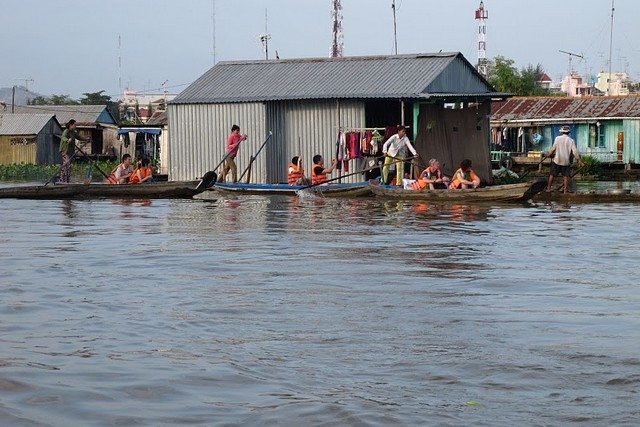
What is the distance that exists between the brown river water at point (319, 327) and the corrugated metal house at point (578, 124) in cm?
1928

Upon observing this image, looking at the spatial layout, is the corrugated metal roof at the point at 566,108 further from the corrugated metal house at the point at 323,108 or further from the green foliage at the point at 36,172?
the green foliage at the point at 36,172

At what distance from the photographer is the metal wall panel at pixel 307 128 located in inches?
877

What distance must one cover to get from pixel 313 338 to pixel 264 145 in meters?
16.6

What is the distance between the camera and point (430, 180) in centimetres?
1841

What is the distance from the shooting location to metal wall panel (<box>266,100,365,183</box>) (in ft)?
73.1

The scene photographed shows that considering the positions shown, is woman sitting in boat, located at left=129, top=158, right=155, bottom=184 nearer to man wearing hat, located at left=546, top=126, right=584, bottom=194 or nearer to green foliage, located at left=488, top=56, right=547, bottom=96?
man wearing hat, located at left=546, top=126, right=584, bottom=194

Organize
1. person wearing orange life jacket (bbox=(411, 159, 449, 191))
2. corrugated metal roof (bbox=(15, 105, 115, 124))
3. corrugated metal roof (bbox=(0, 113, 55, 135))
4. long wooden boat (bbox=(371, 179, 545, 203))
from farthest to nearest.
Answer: corrugated metal roof (bbox=(15, 105, 115, 124)), corrugated metal roof (bbox=(0, 113, 55, 135)), person wearing orange life jacket (bbox=(411, 159, 449, 191)), long wooden boat (bbox=(371, 179, 545, 203))

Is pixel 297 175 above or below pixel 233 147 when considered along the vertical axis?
below

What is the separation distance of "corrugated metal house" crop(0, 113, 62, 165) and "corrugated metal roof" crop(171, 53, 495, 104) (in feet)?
63.8

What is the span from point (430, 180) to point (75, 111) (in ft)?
103

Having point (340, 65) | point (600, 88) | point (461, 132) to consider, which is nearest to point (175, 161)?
point (340, 65)

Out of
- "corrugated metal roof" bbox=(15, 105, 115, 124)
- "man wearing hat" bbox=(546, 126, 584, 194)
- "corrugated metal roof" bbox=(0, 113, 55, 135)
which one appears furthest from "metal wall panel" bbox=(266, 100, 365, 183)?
"corrugated metal roof" bbox=(15, 105, 115, 124)

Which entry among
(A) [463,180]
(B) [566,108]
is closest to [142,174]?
(A) [463,180]

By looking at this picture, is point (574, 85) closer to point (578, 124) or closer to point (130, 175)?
point (578, 124)
